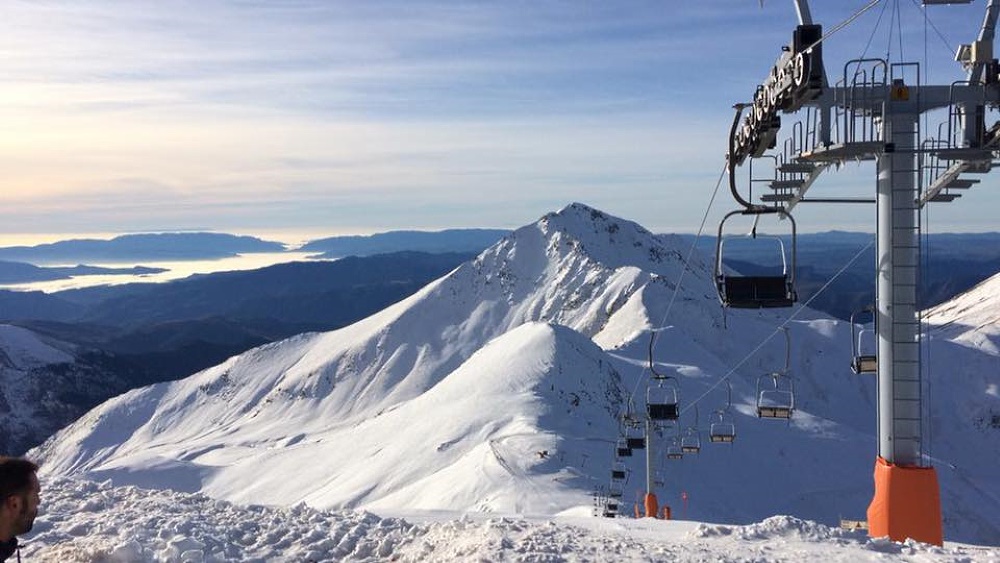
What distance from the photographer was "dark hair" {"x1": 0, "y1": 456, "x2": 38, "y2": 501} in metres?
6.19

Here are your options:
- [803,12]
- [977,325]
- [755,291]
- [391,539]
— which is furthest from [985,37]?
[977,325]

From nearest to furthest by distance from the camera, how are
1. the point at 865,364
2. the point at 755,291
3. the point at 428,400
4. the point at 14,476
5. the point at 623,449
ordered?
the point at 14,476 → the point at 755,291 → the point at 865,364 → the point at 623,449 → the point at 428,400

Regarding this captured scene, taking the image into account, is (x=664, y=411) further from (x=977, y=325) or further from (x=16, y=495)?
(x=977, y=325)

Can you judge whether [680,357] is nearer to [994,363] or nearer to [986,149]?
[994,363]

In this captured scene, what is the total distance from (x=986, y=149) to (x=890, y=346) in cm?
322

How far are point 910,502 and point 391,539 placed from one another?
790cm

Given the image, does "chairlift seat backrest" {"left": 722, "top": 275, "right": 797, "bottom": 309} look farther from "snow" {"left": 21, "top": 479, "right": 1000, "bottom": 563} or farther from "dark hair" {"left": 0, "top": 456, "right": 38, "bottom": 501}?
"dark hair" {"left": 0, "top": 456, "right": 38, "bottom": 501}

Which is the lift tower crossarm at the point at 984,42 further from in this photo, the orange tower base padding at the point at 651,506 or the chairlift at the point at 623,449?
the chairlift at the point at 623,449

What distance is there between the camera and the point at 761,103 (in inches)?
525

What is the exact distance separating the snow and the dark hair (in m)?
5.11

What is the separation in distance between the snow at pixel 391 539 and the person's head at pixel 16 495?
5003 mm

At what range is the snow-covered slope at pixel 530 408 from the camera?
55906mm

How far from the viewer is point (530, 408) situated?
69.8 metres

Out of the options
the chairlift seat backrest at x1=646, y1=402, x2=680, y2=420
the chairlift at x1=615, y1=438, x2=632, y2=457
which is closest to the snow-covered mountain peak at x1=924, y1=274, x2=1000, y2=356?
the chairlift at x1=615, y1=438, x2=632, y2=457
